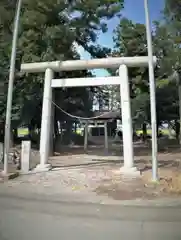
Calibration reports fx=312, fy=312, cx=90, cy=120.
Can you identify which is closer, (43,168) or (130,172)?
(130,172)

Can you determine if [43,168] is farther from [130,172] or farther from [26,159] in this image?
[130,172]

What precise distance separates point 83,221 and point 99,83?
802cm

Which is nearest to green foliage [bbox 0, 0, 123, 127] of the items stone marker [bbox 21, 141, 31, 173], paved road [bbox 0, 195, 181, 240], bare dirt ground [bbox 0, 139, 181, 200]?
stone marker [bbox 21, 141, 31, 173]

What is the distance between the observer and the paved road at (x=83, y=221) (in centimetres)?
519

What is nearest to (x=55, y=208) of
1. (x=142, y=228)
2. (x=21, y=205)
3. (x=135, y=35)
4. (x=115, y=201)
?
(x=21, y=205)

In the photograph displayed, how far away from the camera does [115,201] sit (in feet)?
26.1

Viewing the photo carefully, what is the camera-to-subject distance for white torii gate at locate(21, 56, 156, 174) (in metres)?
12.4

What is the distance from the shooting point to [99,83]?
13.2m

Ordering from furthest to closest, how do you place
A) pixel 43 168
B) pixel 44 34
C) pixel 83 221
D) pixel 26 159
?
1. pixel 44 34
2. pixel 43 168
3. pixel 26 159
4. pixel 83 221

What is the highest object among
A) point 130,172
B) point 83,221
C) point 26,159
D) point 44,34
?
point 44,34

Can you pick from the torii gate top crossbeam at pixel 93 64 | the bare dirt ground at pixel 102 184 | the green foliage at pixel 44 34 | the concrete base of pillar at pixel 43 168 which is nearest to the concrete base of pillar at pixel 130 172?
the bare dirt ground at pixel 102 184

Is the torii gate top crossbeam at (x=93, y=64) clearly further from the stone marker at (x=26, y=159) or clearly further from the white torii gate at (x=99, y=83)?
the stone marker at (x=26, y=159)

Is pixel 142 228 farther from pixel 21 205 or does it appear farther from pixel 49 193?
pixel 49 193

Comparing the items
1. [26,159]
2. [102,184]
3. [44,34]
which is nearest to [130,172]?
[102,184]
